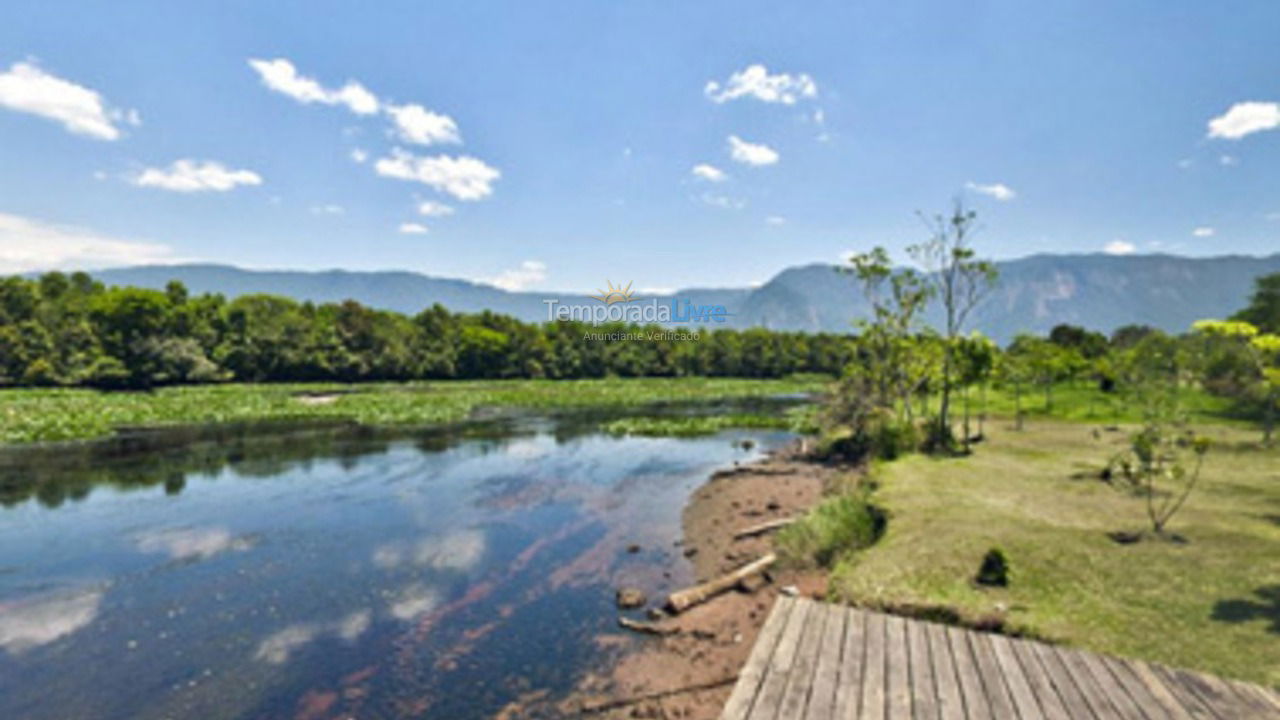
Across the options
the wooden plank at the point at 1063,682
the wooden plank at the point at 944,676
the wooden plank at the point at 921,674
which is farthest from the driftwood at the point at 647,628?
the wooden plank at the point at 1063,682

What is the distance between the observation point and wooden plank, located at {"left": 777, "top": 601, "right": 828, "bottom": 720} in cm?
594

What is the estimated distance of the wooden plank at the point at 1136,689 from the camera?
5809 millimetres

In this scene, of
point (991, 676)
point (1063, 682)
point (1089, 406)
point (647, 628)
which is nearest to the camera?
point (1063, 682)

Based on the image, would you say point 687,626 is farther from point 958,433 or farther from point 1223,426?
point 1223,426

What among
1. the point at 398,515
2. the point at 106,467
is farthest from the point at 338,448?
the point at 398,515

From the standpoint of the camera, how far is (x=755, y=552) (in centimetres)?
1673

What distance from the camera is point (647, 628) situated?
1253 cm

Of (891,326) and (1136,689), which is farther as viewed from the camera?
(891,326)

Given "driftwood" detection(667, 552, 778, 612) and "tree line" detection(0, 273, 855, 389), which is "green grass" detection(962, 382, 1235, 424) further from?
"driftwood" detection(667, 552, 778, 612)

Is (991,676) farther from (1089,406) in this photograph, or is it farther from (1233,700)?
(1089,406)

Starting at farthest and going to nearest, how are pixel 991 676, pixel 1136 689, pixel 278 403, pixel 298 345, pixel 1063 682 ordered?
pixel 298 345 → pixel 278 403 → pixel 991 676 → pixel 1063 682 → pixel 1136 689

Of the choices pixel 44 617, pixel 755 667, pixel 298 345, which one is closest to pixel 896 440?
pixel 755 667

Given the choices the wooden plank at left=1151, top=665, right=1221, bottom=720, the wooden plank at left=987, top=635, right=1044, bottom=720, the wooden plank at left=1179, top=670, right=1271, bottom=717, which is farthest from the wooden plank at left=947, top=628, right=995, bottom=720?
the wooden plank at left=1179, top=670, right=1271, bottom=717

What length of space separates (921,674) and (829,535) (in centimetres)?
891
